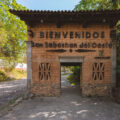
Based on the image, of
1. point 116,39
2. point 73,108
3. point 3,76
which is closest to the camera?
point 73,108

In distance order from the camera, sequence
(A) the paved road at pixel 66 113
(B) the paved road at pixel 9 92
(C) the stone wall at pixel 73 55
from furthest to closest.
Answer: (B) the paved road at pixel 9 92 < (C) the stone wall at pixel 73 55 < (A) the paved road at pixel 66 113

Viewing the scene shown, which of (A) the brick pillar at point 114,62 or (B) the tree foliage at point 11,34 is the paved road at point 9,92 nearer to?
(A) the brick pillar at point 114,62

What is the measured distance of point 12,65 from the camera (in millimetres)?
16625

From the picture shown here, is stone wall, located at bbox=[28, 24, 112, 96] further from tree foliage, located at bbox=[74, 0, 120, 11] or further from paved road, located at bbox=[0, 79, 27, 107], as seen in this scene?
tree foliage, located at bbox=[74, 0, 120, 11]

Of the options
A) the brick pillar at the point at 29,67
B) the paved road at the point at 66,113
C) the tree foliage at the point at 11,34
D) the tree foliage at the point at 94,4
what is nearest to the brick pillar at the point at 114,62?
the paved road at the point at 66,113

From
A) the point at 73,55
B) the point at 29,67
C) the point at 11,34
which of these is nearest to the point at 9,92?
the point at 29,67

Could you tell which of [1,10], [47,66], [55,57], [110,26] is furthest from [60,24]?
[1,10]

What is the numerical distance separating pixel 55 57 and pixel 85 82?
274 cm

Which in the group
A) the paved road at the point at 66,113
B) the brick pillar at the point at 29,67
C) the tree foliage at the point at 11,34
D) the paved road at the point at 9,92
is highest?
the tree foliage at the point at 11,34

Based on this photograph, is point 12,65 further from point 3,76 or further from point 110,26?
point 110,26

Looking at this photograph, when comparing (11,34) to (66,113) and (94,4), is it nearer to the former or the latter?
(94,4)

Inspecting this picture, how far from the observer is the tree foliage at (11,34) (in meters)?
12.7

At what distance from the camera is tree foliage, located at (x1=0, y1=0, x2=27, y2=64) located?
12680mm

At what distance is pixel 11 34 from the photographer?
571 inches
